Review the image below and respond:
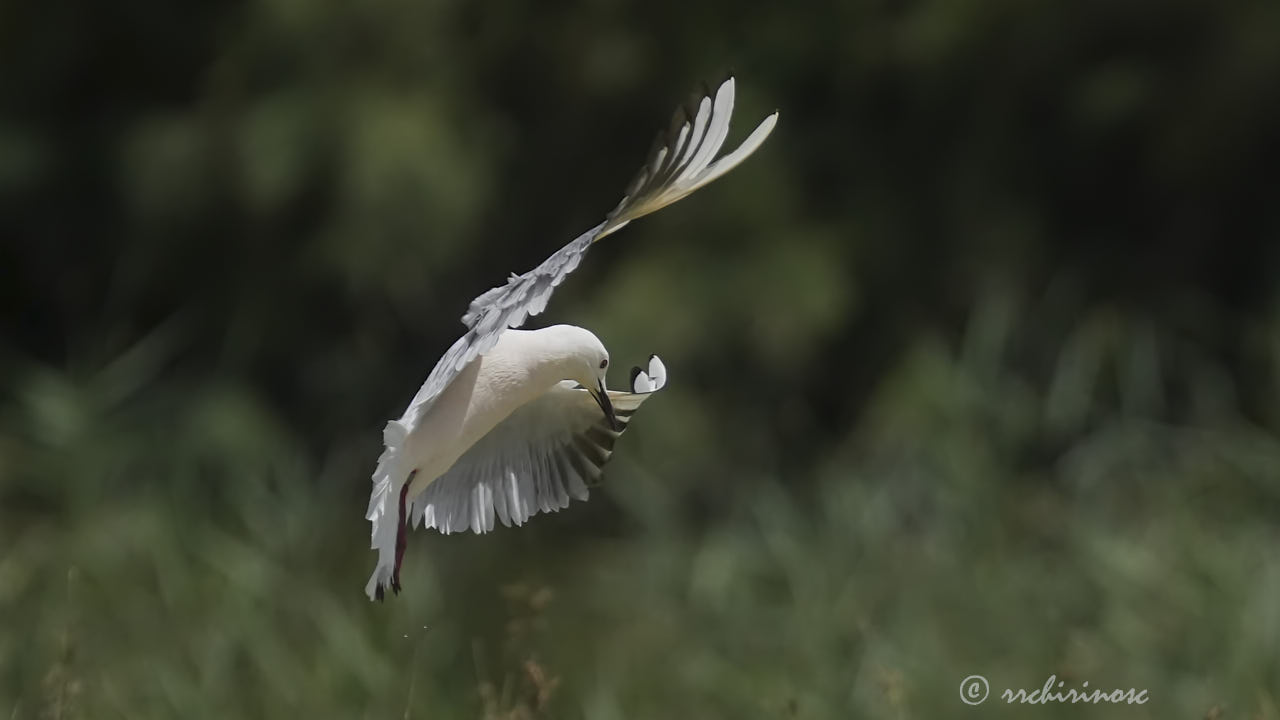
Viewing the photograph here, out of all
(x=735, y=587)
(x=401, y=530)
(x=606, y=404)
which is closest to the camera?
(x=401, y=530)

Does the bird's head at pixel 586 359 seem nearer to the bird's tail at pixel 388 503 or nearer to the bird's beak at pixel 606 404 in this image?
the bird's beak at pixel 606 404

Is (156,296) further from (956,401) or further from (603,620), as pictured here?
(956,401)

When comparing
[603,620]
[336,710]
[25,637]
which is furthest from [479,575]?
[25,637]

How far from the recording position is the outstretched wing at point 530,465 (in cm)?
117

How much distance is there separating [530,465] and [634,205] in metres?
0.27

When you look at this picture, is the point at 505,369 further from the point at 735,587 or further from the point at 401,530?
the point at 735,587

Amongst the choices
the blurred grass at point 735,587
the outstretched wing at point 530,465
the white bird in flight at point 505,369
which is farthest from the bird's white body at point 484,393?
the blurred grass at point 735,587

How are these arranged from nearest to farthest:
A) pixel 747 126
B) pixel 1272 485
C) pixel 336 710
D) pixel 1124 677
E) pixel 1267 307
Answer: pixel 336 710, pixel 1124 677, pixel 1272 485, pixel 747 126, pixel 1267 307

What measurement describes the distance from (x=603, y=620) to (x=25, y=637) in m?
0.84

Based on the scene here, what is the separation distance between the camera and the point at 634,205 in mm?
1016

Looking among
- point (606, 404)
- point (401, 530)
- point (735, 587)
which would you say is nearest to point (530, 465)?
point (606, 404)

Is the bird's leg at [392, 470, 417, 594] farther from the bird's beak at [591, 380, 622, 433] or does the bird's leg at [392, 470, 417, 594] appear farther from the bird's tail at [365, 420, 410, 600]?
the bird's beak at [591, 380, 622, 433]

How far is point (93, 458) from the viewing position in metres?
2.64

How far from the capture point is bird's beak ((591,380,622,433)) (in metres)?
1.10
